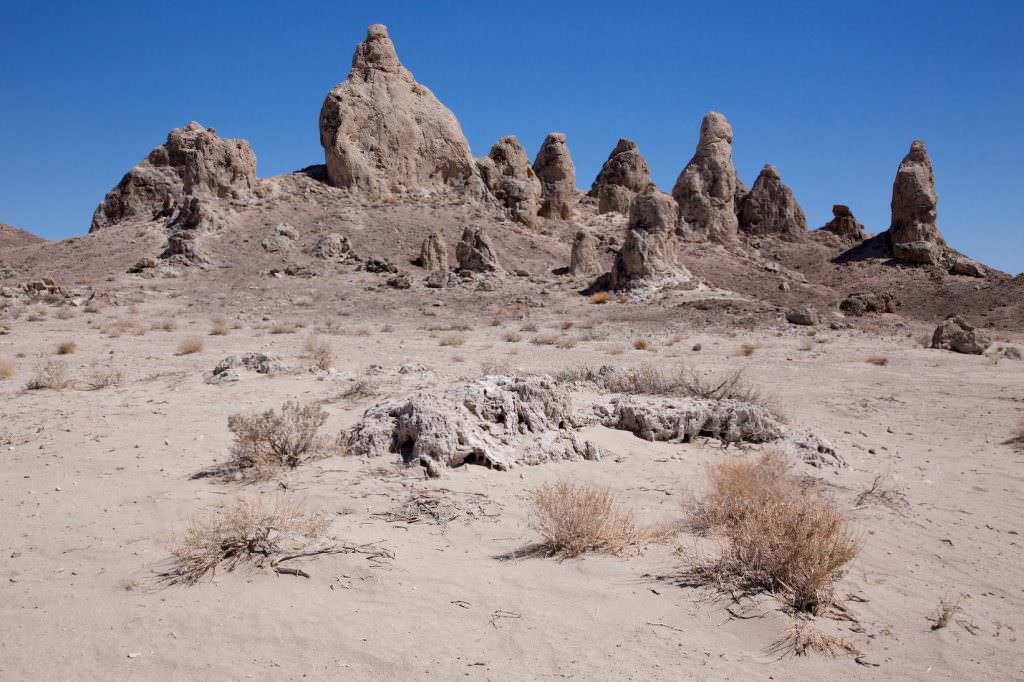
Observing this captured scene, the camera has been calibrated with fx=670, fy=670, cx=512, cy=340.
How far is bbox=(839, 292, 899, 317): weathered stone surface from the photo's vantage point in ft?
77.1

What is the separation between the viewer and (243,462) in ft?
16.4

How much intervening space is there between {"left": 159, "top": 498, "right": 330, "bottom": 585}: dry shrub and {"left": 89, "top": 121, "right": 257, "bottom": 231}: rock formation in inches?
1105

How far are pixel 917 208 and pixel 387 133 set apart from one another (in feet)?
101

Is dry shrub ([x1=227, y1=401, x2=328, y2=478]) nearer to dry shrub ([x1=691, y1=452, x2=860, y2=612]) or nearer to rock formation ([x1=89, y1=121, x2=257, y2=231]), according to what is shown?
dry shrub ([x1=691, y1=452, x2=860, y2=612])

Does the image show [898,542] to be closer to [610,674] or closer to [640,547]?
[640,547]

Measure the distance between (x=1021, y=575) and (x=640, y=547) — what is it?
2.22 m

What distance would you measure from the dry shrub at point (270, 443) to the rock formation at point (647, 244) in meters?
20.3

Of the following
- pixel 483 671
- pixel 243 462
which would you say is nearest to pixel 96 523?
pixel 243 462

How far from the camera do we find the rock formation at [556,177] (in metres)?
41.2

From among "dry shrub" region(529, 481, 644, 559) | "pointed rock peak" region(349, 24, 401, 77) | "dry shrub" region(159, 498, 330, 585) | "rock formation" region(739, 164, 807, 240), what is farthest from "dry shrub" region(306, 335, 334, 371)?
"rock formation" region(739, 164, 807, 240)

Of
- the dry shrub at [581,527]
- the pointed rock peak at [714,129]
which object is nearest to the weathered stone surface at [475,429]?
the dry shrub at [581,527]

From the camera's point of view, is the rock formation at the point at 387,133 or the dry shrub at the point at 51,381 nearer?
the dry shrub at the point at 51,381

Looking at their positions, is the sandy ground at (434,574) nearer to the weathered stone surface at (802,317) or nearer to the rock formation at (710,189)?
the weathered stone surface at (802,317)

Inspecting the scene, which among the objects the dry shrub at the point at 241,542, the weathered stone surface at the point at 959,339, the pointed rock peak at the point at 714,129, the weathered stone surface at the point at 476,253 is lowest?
the dry shrub at the point at 241,542
